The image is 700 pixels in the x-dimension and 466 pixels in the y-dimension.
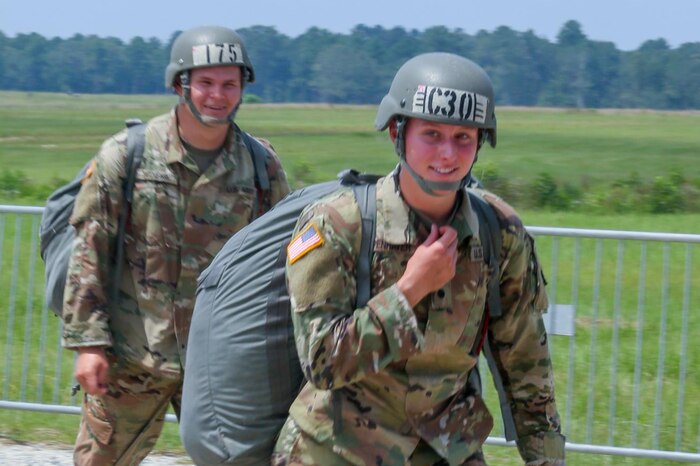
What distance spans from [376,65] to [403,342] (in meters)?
50.1

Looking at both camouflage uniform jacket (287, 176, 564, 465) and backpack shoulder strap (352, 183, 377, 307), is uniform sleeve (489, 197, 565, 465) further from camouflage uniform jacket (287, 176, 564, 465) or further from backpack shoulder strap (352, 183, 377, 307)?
backpack shoulder strap (352, 183, 377, 307)

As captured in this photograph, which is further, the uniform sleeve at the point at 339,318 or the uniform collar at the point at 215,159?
the uniform collar at the point at 215,159

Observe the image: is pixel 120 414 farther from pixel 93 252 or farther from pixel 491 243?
pixel 491 243

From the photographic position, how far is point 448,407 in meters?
2.95

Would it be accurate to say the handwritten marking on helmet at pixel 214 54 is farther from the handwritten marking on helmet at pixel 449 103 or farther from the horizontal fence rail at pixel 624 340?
the horizontal fence rail at pixel 624 340

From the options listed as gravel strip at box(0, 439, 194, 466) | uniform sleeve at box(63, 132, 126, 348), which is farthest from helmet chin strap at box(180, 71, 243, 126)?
gravel strip at box(0, 439, 194, 466)

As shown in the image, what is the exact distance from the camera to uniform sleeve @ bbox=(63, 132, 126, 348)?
13.9 feet

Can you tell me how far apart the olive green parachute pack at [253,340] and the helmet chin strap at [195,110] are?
136 centimetres

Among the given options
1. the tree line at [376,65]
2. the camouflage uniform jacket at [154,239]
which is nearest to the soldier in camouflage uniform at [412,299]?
the camouflage uniform jacket at [154,239]

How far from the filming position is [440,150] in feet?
9.13

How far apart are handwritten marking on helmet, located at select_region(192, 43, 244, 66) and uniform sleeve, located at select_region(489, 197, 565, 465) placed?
5.46 feet

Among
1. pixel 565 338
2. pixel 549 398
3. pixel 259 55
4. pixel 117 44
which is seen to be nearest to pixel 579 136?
pixel 259 55

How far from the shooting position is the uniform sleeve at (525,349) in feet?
9.73

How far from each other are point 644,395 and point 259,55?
154 ft
